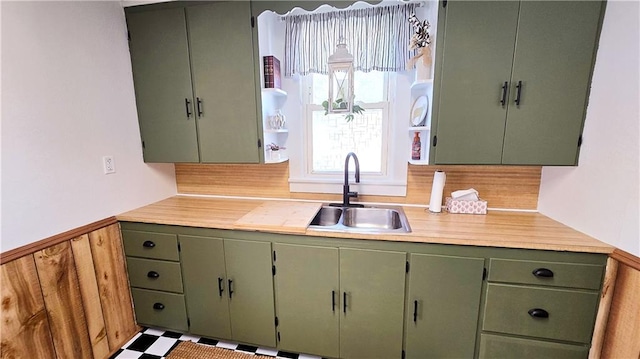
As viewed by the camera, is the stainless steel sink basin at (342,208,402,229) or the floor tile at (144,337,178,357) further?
the stainless steel sink basin at (342,208,402,229)

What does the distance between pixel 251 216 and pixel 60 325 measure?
3.84 feet

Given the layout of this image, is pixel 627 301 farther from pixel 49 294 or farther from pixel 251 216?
pixel 49 294

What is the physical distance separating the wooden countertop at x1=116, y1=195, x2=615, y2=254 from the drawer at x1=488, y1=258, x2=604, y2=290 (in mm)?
95

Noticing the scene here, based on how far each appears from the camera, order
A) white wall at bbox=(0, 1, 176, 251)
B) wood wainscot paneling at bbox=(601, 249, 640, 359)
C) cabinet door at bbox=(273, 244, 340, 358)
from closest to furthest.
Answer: wood wainscot paneling at bbox=(601, 249, 640, 359) < white wall at bbox=(0, 1, 176, 251) < cabinet door at bbox=(273, 244, 340, 358)

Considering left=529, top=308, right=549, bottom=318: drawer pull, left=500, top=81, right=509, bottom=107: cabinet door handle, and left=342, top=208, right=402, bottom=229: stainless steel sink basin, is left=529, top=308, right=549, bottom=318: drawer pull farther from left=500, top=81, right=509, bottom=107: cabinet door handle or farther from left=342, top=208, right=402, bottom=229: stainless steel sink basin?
left=500, top=81, right=509, bottom=107: cabinet door handle

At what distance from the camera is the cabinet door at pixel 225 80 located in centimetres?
164

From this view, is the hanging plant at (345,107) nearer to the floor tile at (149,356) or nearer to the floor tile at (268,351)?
the floor tile at (268,351)

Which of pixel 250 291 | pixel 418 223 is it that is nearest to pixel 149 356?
pixel 250 291

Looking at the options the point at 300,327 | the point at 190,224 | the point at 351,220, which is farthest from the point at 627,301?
the point at 190,224

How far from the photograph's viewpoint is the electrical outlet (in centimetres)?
164

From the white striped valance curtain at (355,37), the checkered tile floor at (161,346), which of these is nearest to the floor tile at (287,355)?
the checkered tile floor at (161,346)

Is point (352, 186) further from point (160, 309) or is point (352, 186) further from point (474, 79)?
point (160, 309)

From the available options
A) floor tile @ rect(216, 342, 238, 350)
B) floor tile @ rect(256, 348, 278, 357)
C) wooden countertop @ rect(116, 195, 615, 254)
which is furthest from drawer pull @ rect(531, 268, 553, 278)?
floor tile @ rect(216, 342, 238, 350)

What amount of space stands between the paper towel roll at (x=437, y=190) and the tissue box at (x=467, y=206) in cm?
9
